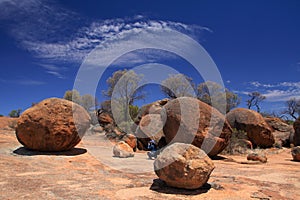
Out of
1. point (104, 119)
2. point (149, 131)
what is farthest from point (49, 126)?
point (104, 119)

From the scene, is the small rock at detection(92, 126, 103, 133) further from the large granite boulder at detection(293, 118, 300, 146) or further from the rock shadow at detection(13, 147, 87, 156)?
the large granite boulder at detection(293, 118, 300, 146)

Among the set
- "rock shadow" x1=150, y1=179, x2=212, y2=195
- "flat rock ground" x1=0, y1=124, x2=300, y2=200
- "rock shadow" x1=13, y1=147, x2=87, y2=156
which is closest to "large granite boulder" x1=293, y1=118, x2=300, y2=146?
"flat rock ground" x1=0, y1=124, x2=300, y2=200

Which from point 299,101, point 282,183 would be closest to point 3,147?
point 282,183

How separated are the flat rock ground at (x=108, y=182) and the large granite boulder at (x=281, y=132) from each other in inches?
516

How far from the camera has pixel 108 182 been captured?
5883 millimetres

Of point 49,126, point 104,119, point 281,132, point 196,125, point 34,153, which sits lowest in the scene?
point 34,153

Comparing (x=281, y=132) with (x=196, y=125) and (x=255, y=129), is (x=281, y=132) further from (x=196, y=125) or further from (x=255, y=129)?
(x=196, y=125)

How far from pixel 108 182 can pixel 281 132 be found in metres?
19.8

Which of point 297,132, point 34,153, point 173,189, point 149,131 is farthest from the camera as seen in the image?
point 297,132

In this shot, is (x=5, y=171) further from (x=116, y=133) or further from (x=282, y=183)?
(x=116, y=133)

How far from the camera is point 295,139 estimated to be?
17547 mm

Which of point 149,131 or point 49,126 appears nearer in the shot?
point 49,126

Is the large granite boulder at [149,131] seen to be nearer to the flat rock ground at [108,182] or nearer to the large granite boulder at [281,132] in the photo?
the flat rock ground at [108,182]

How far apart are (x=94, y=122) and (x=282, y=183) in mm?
18397
